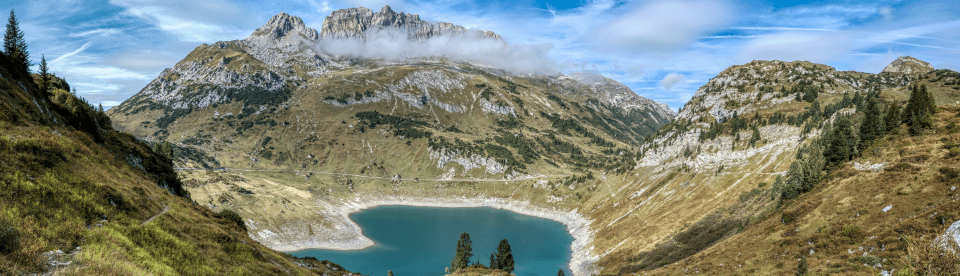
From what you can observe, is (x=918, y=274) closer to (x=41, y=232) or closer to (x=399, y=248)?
(x=41, y=232)

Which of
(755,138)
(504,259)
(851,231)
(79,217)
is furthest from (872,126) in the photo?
(755,138)

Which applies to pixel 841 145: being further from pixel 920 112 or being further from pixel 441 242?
pixel 441 242

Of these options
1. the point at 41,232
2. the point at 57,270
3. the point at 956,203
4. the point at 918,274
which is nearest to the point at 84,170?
the point at 41,232

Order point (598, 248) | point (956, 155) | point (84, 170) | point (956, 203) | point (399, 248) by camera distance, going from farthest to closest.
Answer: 1. point (399, 248)
2. point (598, 248)
3. point (956, 155)
4. point (956, 203)
5. point (84, 170)

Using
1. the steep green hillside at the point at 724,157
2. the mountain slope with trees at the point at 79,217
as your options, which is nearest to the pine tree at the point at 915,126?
the steep green hillside at the point at 724,157

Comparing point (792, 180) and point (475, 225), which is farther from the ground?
point (792, 180)
